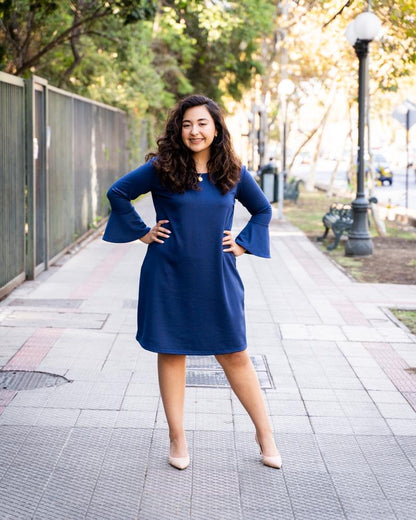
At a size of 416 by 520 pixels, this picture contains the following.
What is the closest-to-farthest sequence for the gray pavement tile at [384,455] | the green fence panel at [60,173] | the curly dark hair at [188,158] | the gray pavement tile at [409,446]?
the curly dark hair at [188,158] → the gray pavement tile at [384,455] → the gray pavement tile at [409,446] → the green fence panel at [60,173]

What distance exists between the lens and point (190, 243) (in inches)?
169

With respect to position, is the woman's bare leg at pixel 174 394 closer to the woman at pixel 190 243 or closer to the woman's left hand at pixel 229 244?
the woman at pixel 190 243

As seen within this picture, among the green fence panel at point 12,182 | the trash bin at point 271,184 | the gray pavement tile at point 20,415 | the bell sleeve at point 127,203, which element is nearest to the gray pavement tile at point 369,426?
the bell sleeve at point 127,203

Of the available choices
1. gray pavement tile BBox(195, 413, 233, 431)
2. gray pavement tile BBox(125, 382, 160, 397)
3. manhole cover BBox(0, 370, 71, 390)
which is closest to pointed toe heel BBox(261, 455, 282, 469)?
gray pavement tile BBox(195, 413, 233, 431)

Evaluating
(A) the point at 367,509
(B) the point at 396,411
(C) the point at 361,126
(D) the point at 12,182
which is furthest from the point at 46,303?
(C) the point at 361,126

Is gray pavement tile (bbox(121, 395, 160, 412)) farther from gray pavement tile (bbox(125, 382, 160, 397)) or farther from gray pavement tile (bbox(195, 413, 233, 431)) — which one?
gray pavement tile (bbox(195, 413, 233, 431))

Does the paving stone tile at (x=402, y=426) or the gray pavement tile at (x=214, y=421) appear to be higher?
the gray pavement tile at (x=214, y=421)

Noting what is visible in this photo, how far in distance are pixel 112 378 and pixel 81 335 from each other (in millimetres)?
1406

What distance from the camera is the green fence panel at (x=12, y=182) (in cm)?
912

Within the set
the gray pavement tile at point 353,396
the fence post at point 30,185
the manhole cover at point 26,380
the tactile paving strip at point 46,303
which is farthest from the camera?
the fence post at point 30,185

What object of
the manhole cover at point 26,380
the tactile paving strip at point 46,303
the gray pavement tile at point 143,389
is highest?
the tactile paving strip at point 46,303

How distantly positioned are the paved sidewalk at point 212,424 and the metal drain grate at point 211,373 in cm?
3

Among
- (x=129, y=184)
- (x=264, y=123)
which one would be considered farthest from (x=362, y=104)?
(x=264, y=123)

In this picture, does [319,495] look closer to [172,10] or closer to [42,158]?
[42,158]
